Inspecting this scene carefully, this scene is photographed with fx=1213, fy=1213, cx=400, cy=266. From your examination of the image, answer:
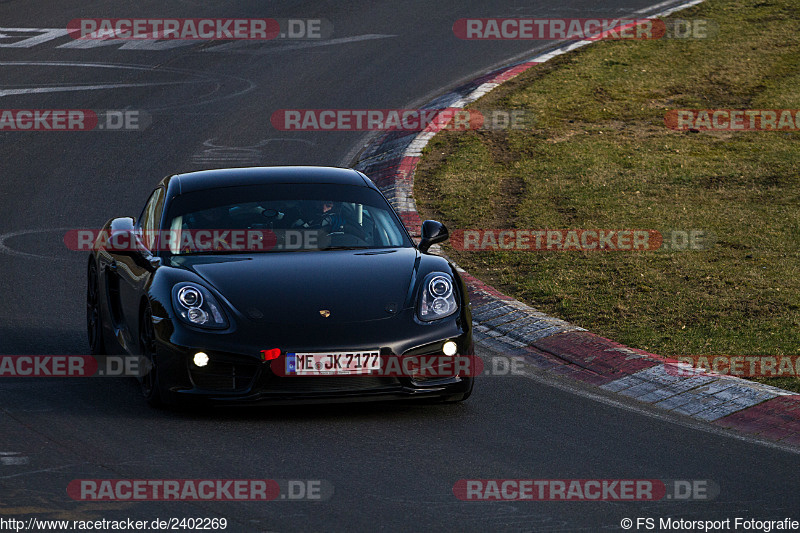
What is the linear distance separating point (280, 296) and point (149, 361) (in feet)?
3.07

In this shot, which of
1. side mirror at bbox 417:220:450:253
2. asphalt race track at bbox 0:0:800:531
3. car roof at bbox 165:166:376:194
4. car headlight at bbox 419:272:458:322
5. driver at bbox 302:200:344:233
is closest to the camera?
asphalt race track at bbox 0:0:800:531

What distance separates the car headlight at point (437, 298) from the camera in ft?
24.3

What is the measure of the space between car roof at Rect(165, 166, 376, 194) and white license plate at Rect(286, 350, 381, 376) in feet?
6.72

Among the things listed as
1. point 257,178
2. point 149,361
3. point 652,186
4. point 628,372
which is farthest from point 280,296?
point 652,186

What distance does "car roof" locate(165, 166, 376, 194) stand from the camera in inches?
338

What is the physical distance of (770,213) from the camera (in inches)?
Result: 526

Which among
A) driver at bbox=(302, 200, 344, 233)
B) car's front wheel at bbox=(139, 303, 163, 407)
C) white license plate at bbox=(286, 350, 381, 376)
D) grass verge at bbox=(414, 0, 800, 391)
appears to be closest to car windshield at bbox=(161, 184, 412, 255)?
driver at bbox=(302, 200, 344, 233)

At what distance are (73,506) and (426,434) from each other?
2.17m

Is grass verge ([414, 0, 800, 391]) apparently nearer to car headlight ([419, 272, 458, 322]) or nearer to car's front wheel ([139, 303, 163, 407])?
car headlight ([419, 272, 458, 322])

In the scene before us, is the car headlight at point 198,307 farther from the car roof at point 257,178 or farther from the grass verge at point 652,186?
the grass verge at point 652,186

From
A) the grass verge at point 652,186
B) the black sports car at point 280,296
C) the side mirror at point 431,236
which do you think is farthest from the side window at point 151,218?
the grass verge at point 652,186

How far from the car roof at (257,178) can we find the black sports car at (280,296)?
1 centimetres

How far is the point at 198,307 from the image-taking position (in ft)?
23.7

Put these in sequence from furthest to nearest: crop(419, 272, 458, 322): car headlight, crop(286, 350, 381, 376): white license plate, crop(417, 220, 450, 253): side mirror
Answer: crop(417, 220, 450, 253): side mirror, crop(419, 272, 458, 322): car headlight, crop(286, 350, 381, 376): white license plate
